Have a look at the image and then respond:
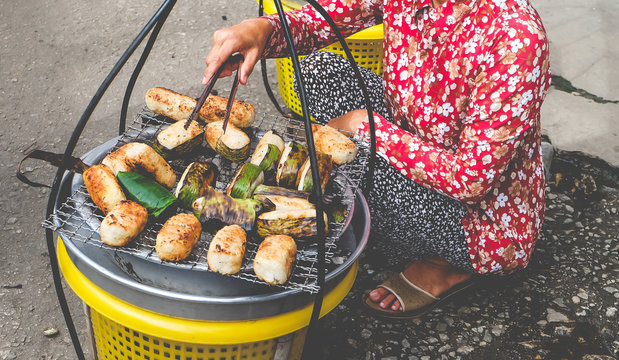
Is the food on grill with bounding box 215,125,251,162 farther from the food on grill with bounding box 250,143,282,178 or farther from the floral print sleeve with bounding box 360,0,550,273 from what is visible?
the floral print sleeve with bounding box 360,0,550,273

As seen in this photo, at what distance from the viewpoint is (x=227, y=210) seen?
1676mm

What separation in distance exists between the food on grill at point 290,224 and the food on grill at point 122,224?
0.35 meters

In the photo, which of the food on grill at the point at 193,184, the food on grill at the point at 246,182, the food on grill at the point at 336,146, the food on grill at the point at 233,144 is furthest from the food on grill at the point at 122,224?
the food on grill at the point at 336,146

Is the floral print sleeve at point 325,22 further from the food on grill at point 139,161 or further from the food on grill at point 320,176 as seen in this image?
the food on grill at point 139,161

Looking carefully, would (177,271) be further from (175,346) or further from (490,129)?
(490,129)

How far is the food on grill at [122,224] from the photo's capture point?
4.98 feet

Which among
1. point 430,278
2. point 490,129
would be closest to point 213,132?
point 490,129

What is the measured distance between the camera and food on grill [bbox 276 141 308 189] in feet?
6.08

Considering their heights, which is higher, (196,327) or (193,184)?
(193,184)

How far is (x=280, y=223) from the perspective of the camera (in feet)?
5.44

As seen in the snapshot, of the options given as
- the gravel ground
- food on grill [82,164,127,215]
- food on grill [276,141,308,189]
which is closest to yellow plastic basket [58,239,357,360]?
food on grill [82,164,127,215]

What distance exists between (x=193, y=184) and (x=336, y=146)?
52cm

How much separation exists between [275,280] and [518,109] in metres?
1.05

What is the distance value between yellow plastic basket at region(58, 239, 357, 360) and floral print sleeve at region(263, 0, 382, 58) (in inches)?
44.7
